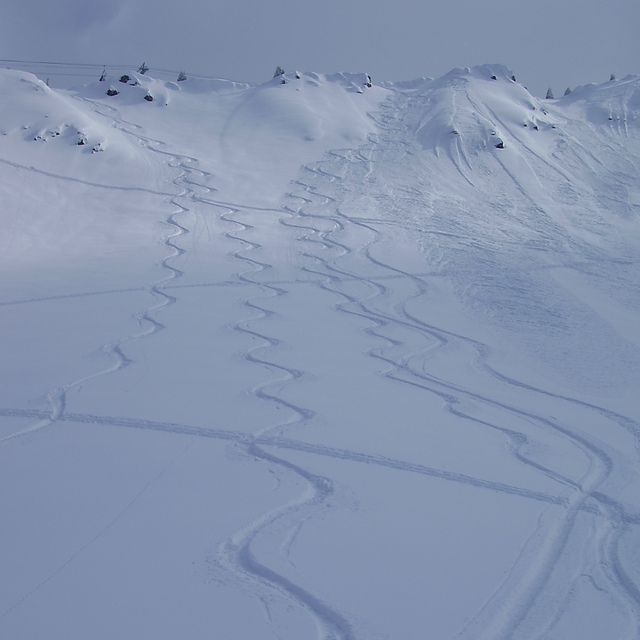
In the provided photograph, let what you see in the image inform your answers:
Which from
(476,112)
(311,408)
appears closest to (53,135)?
(476,112)

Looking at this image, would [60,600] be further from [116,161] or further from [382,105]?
[382,105]

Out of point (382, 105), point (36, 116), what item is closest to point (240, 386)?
point (36, 116)

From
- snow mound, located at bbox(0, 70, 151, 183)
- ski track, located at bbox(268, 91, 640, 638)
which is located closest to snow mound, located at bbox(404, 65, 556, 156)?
snow mound, located at bbox(0, 70, 151, 183)

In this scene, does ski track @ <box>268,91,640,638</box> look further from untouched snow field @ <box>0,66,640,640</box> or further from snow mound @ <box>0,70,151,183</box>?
snow mound @ <box>0,70,151,183</box>

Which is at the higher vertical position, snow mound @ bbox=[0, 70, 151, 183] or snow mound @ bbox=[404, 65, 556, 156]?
snow mound @ bbox=[404, 65, 556, 156]

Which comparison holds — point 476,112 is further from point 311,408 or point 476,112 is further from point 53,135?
point 311,408

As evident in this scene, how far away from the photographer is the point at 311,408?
15.3ft

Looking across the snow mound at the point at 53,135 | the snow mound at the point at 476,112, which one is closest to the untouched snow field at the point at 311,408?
the snow mound at the point at 53,135

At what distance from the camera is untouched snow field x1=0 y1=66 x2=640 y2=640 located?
104 inches

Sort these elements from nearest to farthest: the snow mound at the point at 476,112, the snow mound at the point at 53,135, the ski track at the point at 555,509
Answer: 1. the ski track at the point at 555,509
2. the snow mound at the point at 53,135
3. the snow mound at the point at 476,112

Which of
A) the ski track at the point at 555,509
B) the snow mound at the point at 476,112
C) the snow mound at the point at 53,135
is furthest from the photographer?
the snow mound at the point at 476,112

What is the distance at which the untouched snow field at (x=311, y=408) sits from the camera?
2643mm

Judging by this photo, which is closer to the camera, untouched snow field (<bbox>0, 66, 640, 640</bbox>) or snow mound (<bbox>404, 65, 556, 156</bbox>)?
untouched snow field (<bbox>0, 66, 640, 640</bbox>)

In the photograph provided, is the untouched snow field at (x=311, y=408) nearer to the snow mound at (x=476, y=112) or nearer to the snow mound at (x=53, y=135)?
the snow mound at (x=53, y=135)
